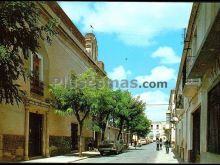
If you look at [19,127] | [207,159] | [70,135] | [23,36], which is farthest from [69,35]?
Result: [207,159]

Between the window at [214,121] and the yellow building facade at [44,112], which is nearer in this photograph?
the window at [214,121]

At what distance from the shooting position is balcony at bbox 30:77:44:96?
27817mm

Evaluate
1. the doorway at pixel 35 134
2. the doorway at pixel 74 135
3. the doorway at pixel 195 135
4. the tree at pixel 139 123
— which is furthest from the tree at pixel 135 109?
the doorway at pixel 195 135

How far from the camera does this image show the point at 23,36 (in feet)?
54.4

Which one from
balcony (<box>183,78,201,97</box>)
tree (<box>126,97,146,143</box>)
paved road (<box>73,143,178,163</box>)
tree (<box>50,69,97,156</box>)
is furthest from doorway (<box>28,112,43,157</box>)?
tree (<box>126,97,146,143</box>)

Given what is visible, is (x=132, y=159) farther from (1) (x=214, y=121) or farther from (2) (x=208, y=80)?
(1) (x=214, y=121)

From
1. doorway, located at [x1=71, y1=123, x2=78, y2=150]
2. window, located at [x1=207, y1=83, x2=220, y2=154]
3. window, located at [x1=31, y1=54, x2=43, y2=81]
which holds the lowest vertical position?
doorway, located at [x1=71, y1=123, x2=78, y2=150]

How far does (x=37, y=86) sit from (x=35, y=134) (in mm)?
3108

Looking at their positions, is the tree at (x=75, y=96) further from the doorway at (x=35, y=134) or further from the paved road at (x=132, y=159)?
the paved road at (x=132, y=159)

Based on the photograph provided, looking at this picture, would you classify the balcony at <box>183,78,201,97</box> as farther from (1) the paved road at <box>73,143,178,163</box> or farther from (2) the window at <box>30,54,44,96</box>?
(2) the window at <box>30,54,44,96</box>

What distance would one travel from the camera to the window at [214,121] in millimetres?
14641

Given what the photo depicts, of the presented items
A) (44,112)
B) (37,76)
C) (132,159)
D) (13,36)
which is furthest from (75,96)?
(13,36)

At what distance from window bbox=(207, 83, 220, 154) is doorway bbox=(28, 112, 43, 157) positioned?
46.5 ft

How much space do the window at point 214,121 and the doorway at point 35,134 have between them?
14183mm
